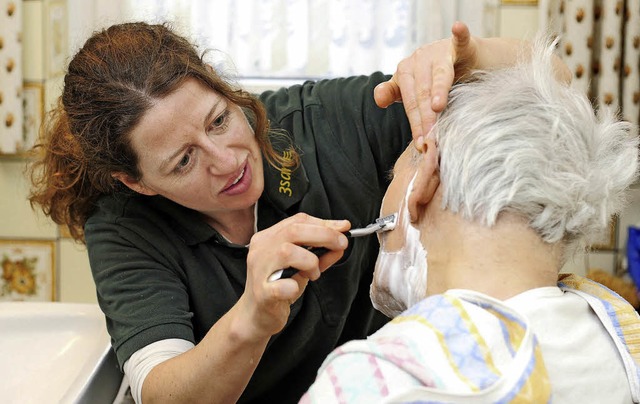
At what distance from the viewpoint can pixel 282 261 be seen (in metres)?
0.97

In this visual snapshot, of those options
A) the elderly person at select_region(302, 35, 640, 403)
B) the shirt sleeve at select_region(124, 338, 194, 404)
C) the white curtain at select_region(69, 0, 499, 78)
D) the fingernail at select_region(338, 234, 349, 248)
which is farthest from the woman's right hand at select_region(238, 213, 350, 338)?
the white curtain at select_region(69, 0, 499, 78)

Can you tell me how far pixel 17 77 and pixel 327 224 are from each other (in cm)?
166

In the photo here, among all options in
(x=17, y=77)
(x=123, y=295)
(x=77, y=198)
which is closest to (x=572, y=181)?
(x=123, y=295)

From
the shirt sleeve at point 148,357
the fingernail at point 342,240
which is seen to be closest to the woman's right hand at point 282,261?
the fingernail at point 342,240

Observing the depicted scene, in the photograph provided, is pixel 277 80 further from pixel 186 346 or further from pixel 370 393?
pixel 370 393

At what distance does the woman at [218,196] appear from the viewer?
3.56ft

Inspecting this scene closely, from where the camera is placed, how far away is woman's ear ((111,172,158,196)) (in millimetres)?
1309

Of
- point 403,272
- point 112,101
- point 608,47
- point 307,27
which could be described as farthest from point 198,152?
point 608,47

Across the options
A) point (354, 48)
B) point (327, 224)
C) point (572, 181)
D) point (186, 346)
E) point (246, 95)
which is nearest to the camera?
point (572, 181)

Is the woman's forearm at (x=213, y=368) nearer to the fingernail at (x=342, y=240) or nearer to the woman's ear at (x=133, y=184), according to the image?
the fingernail at (x=342, y=240)

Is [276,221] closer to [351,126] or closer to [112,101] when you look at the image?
[351,126]

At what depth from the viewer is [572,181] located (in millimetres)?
864

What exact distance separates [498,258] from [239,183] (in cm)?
57

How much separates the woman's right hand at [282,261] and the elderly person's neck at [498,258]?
174mm
